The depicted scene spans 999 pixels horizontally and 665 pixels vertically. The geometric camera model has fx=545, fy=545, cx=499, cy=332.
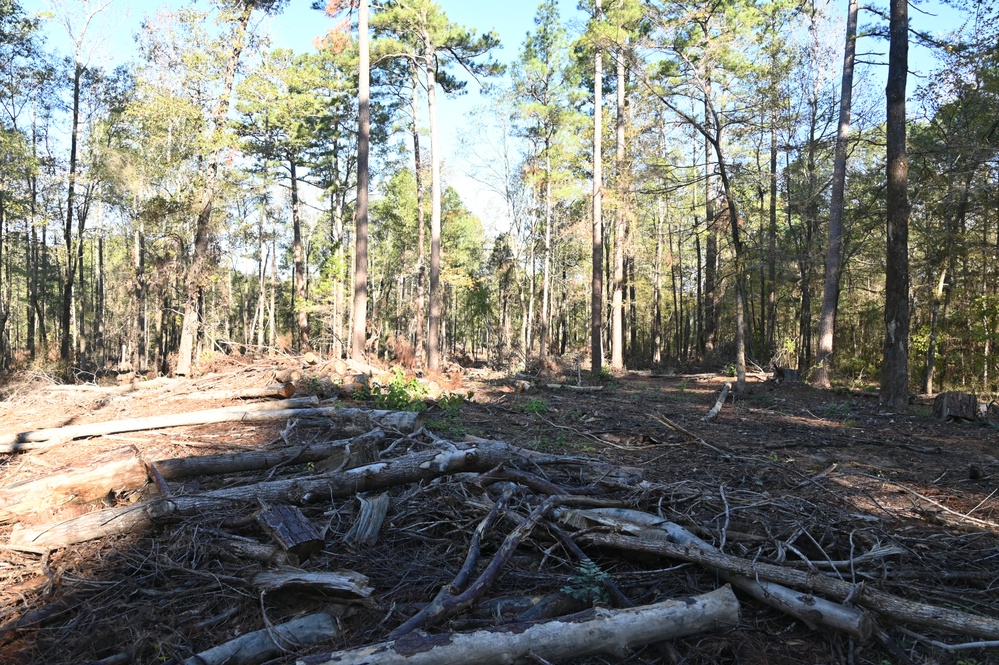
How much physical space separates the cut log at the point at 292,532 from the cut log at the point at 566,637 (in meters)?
1.05

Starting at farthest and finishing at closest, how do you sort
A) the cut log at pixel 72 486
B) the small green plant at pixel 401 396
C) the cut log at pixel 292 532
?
the small green plant at pixel 401 396 → the cut log at pixel 72 486 → the cut log at pixel 292 532

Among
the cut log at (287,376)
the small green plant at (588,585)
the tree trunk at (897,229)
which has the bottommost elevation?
the small green plant at (588,585)

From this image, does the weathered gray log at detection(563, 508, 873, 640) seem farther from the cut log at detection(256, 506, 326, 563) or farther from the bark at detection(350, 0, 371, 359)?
the bark at detection(350, 0, 371, 359)

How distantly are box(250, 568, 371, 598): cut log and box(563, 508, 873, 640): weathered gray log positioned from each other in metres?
1.49

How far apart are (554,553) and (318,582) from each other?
4.82ft

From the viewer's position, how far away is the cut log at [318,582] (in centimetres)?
Result: 286

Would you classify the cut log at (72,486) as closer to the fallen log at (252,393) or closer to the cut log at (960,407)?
the fallen log at (252,393)

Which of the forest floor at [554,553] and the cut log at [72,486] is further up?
the cut log at [72,486]

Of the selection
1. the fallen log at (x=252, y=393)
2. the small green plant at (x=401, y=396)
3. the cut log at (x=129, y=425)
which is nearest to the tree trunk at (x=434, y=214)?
the small green plant at (x=401, y=396)

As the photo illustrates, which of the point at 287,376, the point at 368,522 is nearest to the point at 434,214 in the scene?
the point at 287,376

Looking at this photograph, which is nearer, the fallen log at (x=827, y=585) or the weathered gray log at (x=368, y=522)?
the fallen log at (x=827, y=585)

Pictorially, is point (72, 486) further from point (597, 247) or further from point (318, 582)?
point (597, 247)

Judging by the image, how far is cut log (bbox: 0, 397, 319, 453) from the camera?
5.74m

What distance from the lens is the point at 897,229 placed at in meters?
10.3
